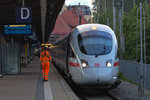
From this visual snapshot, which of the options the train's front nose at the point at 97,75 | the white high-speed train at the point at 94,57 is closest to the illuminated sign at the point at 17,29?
the white high-speed train at the point at 94,57

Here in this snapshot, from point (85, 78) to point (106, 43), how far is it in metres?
1.80

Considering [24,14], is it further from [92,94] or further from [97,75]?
[97,75]

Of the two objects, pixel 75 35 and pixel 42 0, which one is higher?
pixel 42 0

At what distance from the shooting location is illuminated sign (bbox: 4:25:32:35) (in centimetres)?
2050

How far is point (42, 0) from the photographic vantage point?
2169cm

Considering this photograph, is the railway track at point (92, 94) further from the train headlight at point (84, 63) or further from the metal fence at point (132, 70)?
the metal fence at point (132, 70)

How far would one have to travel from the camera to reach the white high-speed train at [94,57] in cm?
1374

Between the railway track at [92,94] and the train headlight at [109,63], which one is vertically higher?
the train headlight at [109,63]

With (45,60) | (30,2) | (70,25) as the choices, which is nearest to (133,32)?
(30,2)

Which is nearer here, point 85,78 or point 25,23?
point 85,78

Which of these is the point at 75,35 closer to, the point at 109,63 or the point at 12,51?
the point at 109,63

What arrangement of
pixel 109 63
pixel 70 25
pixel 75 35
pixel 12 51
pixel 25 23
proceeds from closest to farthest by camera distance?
pixel 109 63
pixel 75 35
pixel 25 23
pixel 12 51
pixel 70 25

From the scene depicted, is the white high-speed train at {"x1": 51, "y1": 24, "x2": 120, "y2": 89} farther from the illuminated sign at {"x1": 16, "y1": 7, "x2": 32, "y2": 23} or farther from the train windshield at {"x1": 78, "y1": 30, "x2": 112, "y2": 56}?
the illuminated sign at {"x1": 16, "y1": 7, "x2": 32, "y2": 23}

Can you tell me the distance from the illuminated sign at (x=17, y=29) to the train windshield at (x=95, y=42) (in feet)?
20.4
